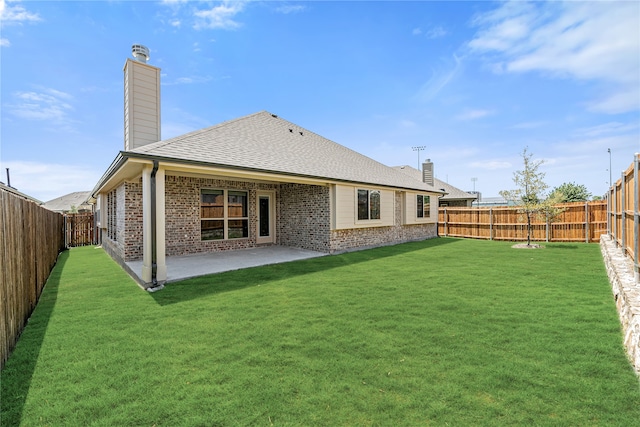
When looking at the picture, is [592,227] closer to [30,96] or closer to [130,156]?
[130,156]

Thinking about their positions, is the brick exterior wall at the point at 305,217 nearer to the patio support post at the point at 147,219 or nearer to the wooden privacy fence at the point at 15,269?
the patio support post at the point at 147,219

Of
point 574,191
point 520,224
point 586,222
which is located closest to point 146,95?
point 520,224

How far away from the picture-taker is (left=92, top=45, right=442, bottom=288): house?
7137 millimetres

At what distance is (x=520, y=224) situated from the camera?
1482cm

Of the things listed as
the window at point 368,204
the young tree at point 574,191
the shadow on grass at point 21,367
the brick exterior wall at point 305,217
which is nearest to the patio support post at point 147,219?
the shadow on grass at point 21,367

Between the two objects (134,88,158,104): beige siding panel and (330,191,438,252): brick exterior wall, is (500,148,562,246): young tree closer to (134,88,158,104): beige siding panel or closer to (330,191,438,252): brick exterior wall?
(330,191,438,252): brick exterior wall

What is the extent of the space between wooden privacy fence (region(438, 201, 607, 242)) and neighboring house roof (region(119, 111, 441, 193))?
357 cm

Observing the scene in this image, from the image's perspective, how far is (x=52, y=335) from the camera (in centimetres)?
382

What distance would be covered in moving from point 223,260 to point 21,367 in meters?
6.07

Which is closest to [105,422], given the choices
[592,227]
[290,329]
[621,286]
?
[290,329]

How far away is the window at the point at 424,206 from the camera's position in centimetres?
1580

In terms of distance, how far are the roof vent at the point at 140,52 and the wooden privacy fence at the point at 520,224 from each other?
54.3ft

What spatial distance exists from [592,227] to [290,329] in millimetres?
16190

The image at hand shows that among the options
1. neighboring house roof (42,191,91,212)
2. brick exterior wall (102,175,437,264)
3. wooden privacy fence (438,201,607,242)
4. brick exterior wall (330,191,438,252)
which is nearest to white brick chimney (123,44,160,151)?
brick exterior wall (102,175,437,264)
